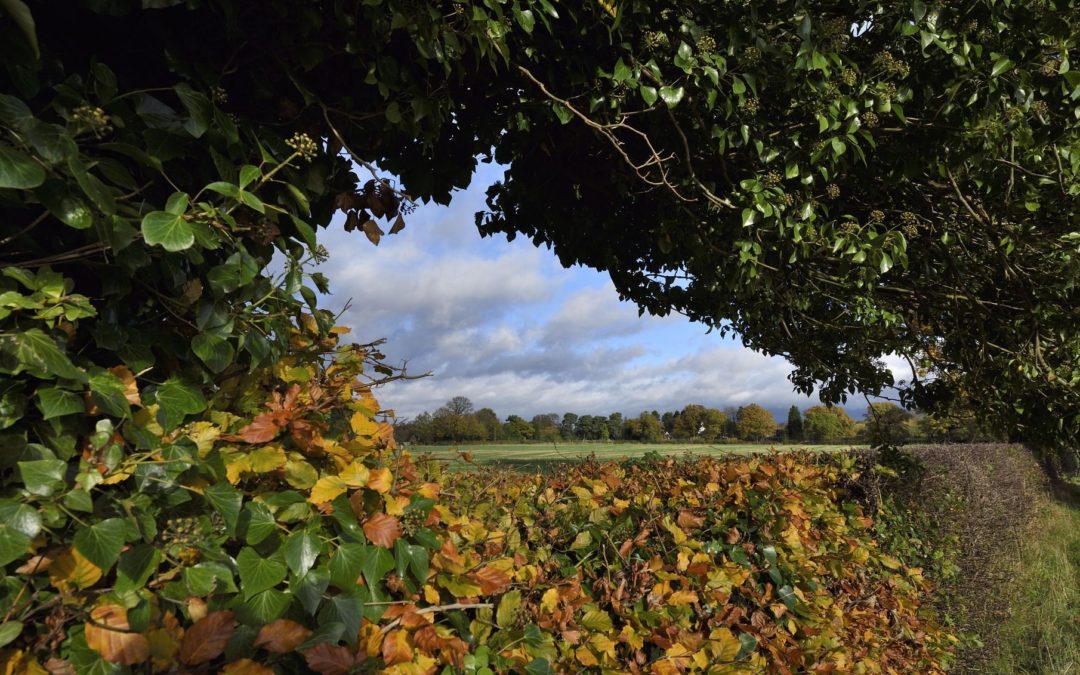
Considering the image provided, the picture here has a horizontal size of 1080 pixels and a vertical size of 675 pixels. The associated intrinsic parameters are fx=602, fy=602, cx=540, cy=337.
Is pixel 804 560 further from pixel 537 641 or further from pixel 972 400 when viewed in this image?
pixel 972 400

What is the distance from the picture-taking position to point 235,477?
60.7 inches

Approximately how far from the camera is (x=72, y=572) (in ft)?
4.42

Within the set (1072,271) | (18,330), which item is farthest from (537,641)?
(1072,271)

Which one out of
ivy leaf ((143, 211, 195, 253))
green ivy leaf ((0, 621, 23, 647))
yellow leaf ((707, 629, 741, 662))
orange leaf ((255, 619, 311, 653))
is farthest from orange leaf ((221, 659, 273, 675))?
yellow leaf ((707, 629, 741, 662))

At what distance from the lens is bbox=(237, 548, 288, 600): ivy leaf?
143 cm

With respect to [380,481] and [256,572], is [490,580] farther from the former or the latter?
[256,572]

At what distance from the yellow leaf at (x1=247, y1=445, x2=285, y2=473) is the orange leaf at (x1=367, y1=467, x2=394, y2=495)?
237 millimetres

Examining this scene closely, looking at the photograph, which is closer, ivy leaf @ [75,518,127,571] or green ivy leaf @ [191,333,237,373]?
ivy leaf @ [75,518,127,571]

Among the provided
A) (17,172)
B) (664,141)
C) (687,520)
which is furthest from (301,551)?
(664,141)

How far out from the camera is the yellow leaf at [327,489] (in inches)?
61.4

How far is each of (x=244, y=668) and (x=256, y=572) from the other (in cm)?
21

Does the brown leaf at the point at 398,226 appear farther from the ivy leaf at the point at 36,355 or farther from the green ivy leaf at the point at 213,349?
the ivy leaf at the point at 36,355

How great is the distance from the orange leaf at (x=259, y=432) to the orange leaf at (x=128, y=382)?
24 cm

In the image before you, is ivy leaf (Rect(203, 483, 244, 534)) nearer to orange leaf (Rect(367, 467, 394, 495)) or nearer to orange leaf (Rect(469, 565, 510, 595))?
orange leaf (Rect(367, 467, 394, 495))
